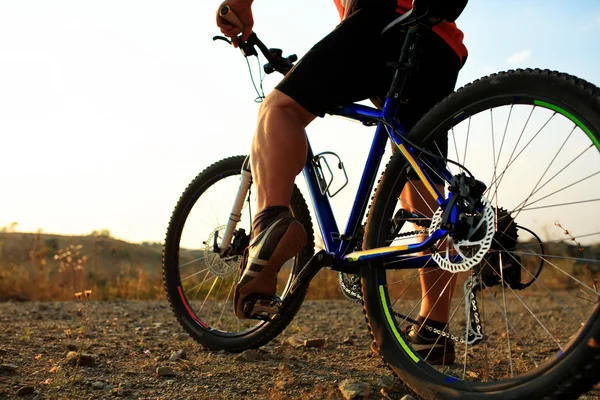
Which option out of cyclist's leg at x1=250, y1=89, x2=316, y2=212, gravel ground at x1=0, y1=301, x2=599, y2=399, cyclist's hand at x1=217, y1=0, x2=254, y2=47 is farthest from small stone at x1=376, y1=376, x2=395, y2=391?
cyclist's hand at x1=217, y1=0, x2=254, y2=47

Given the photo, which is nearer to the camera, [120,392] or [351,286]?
[120,392]

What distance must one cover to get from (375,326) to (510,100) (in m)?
0.98

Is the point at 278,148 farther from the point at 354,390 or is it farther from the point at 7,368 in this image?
the point at 7,368

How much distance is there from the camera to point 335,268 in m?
2.53

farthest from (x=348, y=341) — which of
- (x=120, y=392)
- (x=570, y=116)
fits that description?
(x=570, y=116)

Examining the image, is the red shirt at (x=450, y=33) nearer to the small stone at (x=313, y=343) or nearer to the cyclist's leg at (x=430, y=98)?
the cyclist's leg at (x=430, y=98)

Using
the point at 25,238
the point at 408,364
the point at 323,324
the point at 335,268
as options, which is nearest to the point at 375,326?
the point at 408,364

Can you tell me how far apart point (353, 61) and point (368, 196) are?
0.59 m

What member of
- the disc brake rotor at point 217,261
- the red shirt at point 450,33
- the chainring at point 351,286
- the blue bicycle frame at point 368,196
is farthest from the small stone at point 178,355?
the red shirt at point 450,33

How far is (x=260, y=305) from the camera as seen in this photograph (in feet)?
8.07

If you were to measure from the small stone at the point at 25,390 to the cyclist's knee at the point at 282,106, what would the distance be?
148 centimetres

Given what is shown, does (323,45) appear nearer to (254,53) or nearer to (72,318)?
(254,53)

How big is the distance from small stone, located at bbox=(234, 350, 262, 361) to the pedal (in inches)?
21.9

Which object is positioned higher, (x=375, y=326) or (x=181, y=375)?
(x=375, y=326)
